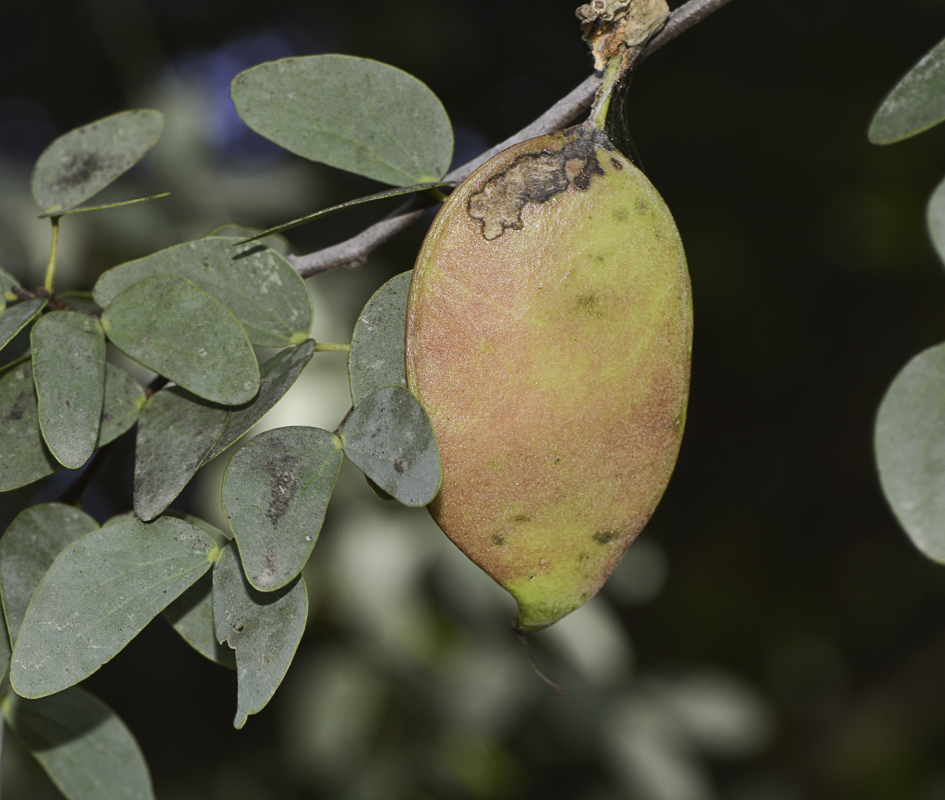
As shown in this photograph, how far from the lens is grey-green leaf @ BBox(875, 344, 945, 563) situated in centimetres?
31

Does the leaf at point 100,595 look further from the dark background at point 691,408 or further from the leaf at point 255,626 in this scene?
the dark background at point 691,408

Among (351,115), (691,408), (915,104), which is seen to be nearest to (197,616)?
(351,115)

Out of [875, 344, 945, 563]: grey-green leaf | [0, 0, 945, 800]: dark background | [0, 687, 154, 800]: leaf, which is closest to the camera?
[875, 344, 945, 563]: grey-green leaf

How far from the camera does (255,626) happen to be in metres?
0.38

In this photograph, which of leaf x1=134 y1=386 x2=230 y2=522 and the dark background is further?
the dark background

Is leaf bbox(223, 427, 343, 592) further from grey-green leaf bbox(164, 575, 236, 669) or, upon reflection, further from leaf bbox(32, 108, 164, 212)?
leaf bbox(32, 108, 164, 212)

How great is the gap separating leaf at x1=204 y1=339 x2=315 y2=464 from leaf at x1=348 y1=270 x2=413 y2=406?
0.03 meters

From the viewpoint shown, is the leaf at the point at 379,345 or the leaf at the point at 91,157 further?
the leaf at the point at 91,157

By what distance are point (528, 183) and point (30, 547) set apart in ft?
Result: 1.07

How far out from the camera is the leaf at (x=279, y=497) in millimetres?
347

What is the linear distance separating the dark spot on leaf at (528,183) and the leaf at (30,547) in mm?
273

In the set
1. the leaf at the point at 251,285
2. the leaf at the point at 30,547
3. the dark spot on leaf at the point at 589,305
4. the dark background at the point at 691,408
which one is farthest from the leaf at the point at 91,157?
the dark background at the point at 691,408

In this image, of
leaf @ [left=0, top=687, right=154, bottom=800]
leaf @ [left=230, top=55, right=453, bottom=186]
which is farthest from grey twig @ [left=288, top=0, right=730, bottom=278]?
leaf @ [left=0, top=687, right=154, bottom=800]

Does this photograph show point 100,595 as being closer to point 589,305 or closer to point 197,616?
point 197,616
